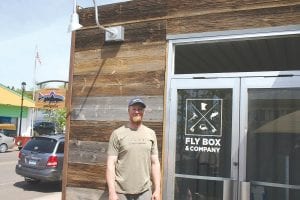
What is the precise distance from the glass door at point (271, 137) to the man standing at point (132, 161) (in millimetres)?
1132

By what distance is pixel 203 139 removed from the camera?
5332 millimetres

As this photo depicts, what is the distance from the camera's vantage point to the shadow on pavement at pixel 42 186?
13.8m

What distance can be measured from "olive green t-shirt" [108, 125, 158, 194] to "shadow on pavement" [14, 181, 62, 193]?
31.2 ft

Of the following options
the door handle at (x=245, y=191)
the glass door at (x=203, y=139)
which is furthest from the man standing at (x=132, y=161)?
the door handle at (x=245, y=191)

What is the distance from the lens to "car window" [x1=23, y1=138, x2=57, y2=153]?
13991 millimetres

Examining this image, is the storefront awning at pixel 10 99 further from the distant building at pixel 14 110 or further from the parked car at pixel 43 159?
the parked car at pixel 43 159

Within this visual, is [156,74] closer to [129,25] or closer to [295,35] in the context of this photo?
[129,25]

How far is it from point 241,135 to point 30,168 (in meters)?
10.3

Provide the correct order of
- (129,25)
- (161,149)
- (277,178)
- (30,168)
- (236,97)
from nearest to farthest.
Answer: (277,178), (236,97), (161,149), (129,25), (30,168)

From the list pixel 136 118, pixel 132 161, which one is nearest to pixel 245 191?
pixel 132 161

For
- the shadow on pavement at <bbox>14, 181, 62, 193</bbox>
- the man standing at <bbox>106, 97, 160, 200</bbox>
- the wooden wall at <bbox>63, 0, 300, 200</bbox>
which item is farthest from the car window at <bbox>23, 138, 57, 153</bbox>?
the man standing at <bbox>106, 97, 160, 200</bbox>

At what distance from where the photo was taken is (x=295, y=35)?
16.3 ft

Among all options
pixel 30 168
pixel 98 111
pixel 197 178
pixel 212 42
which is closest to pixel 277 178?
pixel 197 178

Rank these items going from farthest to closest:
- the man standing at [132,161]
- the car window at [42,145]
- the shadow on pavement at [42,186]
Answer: the car window at [42,145]
the shadow on pavement at [42,186]
the man standing at [132,161]
